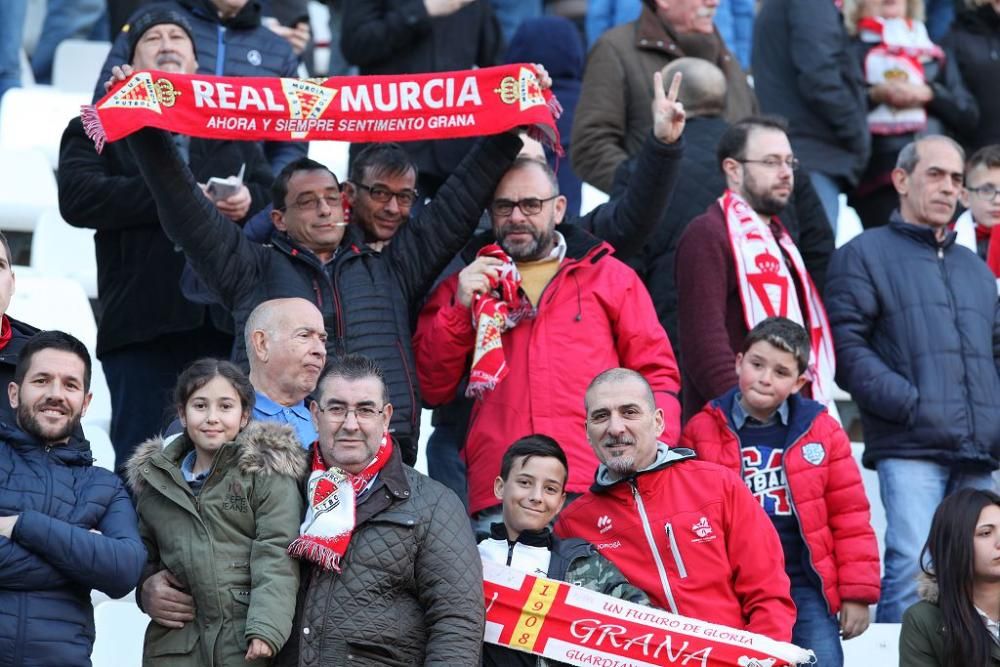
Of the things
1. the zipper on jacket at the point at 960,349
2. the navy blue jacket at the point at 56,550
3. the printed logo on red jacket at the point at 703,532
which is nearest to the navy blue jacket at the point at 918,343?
the zipper on jacket at the point at 960,349

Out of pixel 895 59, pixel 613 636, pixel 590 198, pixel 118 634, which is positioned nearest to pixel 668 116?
pixel 613 636

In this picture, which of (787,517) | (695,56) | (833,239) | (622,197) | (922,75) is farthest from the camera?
(922,75)

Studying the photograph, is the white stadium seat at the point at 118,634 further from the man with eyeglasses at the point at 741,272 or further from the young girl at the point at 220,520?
the man with eyeglasses at the point at 741,272

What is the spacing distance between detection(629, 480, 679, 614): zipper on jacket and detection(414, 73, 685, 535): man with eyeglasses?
428mm

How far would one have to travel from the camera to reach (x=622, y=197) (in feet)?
23.5

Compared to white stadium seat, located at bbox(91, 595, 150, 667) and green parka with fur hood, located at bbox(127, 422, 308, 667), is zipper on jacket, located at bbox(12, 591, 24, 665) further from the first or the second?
white stadium seat, located at bbox(91, 595, 150, 667)

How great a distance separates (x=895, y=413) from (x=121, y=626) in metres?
2.95

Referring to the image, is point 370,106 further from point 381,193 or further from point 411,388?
point 411,388

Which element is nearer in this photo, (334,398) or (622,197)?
(334,398)

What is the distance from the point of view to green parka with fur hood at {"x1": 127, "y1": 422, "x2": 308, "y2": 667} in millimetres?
5316

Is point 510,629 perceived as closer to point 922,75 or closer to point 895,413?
point 895,413

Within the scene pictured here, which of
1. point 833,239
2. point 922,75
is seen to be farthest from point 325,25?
point 833,239

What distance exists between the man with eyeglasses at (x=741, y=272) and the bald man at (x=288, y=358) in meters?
1.62

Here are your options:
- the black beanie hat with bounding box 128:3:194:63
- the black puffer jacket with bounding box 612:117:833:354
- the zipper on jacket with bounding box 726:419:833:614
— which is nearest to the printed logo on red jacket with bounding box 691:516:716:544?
the zipper on jacket with bounding box 726:419:833:614
